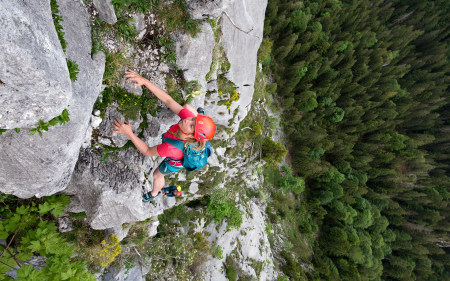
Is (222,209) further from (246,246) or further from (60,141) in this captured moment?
(60,141)

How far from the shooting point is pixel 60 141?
3.65m

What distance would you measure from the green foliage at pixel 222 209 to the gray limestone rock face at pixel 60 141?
6668 mm

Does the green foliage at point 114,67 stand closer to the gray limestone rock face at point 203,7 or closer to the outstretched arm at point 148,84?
the outstretched arm at point 148,84

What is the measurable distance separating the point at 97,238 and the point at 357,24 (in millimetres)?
34239

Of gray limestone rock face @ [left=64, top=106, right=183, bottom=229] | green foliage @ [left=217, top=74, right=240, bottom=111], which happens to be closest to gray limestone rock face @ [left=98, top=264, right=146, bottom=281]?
gray limestone rock face @ [left=64, top=106, right=183, bottom=229]

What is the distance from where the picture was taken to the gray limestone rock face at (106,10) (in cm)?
416

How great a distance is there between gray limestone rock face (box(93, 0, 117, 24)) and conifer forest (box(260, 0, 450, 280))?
43.7ft

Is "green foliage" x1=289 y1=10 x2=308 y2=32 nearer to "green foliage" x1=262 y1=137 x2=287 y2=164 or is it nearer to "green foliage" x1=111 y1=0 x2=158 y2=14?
"green foliage" x1=262 y1=137 x2=287 y2=164

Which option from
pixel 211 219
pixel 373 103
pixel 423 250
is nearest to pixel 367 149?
pixel 373 103

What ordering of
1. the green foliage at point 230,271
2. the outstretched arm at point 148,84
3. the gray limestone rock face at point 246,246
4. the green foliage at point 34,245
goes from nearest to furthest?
1. the green foliage at point 34,245
2. the outstretched arm at point 148,84
3. the gray limestone rock face at point 246,246
4. the green foliage at point 230,271

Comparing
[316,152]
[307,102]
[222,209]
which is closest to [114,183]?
[222,209]

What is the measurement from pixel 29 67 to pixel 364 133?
32.3 meters

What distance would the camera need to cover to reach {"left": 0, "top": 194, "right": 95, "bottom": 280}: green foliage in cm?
335

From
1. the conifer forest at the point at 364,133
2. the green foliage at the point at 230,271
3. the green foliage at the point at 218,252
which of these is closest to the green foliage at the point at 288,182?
the conifer forest at the point at 364,133
